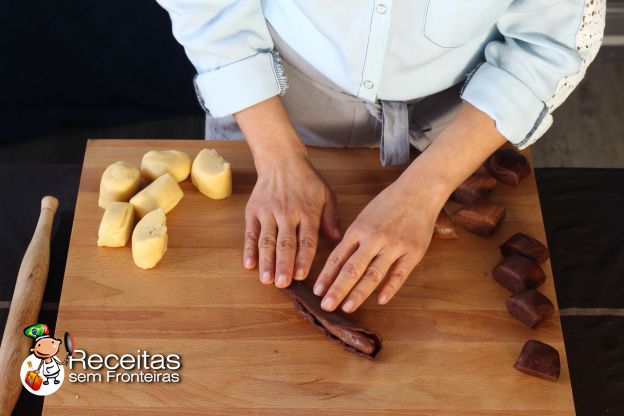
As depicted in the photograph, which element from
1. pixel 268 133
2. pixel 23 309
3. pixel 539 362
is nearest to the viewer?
pixel 539 362

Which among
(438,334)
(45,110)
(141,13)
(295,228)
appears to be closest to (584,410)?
(438,334)

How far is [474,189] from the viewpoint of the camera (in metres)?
1.31

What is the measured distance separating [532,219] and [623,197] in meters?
0.35

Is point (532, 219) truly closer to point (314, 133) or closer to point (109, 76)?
point (314, 133)

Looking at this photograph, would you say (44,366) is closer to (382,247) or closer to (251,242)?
(251,242)

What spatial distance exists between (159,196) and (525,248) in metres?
0.63

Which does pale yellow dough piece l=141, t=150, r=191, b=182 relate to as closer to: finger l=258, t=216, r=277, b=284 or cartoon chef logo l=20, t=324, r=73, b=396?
finger l=258, t=216, r=277, b=284

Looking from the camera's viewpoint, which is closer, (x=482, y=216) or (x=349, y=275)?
(x=349, y=275)

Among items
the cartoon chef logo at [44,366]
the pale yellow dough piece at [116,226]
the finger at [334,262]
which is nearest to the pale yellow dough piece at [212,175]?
the pale yellow dough piece at [116,226]

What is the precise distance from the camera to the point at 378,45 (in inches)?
47.9

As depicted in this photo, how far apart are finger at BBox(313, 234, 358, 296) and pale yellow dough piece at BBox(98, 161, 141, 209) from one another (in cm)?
38

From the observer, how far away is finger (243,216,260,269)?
1195mm

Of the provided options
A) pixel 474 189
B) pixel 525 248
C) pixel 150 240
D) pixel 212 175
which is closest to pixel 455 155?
pixel 474 189

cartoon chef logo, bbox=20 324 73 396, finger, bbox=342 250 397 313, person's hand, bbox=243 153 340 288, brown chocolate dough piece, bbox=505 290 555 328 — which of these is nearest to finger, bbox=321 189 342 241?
person's hand, bbox=243 153 340 288
